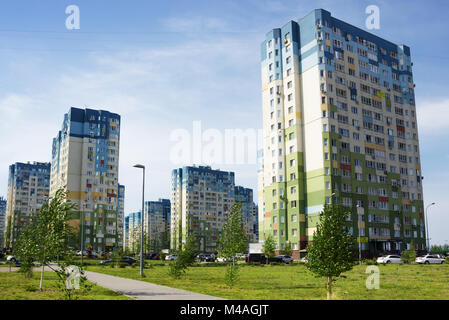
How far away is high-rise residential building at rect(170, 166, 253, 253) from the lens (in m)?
173

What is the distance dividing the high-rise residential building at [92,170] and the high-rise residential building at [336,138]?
169ft

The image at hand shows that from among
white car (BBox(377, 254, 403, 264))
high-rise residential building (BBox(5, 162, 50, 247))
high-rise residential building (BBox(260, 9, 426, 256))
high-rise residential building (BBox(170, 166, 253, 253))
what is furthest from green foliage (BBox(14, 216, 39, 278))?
high-rise residential building (BBox(5, 162, 50, 247))

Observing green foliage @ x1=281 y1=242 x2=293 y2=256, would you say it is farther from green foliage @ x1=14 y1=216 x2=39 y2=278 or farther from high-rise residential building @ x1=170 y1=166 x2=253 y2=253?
high-rise residential building @ x1=170 y1=166 x2=253 y2=253

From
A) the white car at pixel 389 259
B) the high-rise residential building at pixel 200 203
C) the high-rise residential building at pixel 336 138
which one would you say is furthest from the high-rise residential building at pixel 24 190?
→ the white car at pixel 389 259

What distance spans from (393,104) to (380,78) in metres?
6.82

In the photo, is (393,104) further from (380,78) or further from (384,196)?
(384,196)

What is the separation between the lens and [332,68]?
283ft

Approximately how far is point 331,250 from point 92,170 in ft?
376

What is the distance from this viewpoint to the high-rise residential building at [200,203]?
17338 cm

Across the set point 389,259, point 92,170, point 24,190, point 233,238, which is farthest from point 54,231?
point 24,190

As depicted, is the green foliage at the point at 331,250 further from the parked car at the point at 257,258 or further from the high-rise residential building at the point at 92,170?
the high-rise residential building at the point at 92,170

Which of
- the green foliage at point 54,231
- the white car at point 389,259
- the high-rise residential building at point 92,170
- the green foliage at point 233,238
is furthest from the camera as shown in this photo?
the high-rise residential building at point 92,170

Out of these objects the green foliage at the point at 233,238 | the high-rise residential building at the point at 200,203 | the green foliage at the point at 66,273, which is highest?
the high-rise residential building at the point at 200,203
